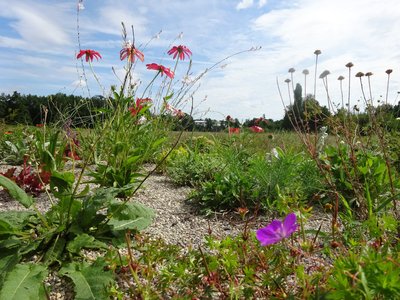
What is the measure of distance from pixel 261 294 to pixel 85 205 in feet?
3.48

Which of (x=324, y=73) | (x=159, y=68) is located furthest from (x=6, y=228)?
(x=159, y=68)

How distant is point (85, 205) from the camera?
2088 millimetres

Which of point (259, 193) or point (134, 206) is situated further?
point (259, 193)

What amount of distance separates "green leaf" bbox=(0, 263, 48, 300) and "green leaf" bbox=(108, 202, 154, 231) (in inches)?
17.8

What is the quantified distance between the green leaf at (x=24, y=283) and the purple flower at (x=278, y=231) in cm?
100

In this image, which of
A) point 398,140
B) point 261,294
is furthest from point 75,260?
point 398,140

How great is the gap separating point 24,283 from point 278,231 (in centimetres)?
110

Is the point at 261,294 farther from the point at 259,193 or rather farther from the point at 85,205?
the point at 259,193

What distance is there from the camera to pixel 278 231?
116 cm

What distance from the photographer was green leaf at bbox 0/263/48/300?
1.59 meters

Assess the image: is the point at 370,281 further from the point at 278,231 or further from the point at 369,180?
Answer: the point at 369,180

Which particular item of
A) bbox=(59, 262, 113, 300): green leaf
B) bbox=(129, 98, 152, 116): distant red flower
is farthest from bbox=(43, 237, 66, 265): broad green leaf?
bbox=(129, 98, 152, 116): distant red flower

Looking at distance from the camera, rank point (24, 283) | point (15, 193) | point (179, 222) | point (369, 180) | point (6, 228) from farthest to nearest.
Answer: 1. point (369, 180)
2. point (179, 222)
3. point (15, 193)
4. point (6, 228)
5. point (24, 283)

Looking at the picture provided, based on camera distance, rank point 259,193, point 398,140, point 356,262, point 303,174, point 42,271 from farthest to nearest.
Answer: point 398,140 < point 303,174 < point 259,193 < point 42,271 < point 356,262
